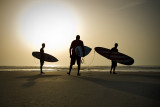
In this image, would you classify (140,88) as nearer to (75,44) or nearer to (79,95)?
(79,95)

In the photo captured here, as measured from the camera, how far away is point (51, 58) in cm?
1731

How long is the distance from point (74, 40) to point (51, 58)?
7116 mm

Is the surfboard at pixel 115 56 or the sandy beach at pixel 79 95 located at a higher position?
the surfboard at pixel 115 56

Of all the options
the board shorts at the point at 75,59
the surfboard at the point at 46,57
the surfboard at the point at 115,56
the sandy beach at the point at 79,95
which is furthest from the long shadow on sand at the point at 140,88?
the surfboard at the point at 46,57

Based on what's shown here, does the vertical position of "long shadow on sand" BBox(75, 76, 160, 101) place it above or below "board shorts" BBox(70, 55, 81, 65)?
below

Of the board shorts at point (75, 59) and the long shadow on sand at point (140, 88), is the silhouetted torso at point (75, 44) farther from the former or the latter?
the long shadow on sand at point (140, 88)

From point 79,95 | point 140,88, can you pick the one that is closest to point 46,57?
point 140,88

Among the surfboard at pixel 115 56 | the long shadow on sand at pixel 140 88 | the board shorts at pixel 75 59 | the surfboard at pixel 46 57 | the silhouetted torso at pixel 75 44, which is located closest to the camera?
the long shadow on sand at pixel 140 88

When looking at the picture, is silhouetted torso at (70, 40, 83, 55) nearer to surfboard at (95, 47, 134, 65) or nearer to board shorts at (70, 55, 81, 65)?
board shorts at (70, 55, 81, 65)

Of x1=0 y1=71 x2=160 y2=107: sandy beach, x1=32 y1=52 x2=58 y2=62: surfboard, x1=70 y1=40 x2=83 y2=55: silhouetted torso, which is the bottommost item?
x1=0 y1=71 x2=160 y2=107: sandy beach

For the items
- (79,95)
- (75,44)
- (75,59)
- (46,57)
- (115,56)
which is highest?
(75,44)

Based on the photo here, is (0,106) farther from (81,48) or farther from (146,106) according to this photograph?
(81,48)

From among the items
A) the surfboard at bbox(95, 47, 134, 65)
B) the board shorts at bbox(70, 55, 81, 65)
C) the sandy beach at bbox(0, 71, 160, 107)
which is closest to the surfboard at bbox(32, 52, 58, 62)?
the surfboard at bbox(95, 47, 134, 65)

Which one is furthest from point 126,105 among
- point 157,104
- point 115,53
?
point 115,53
